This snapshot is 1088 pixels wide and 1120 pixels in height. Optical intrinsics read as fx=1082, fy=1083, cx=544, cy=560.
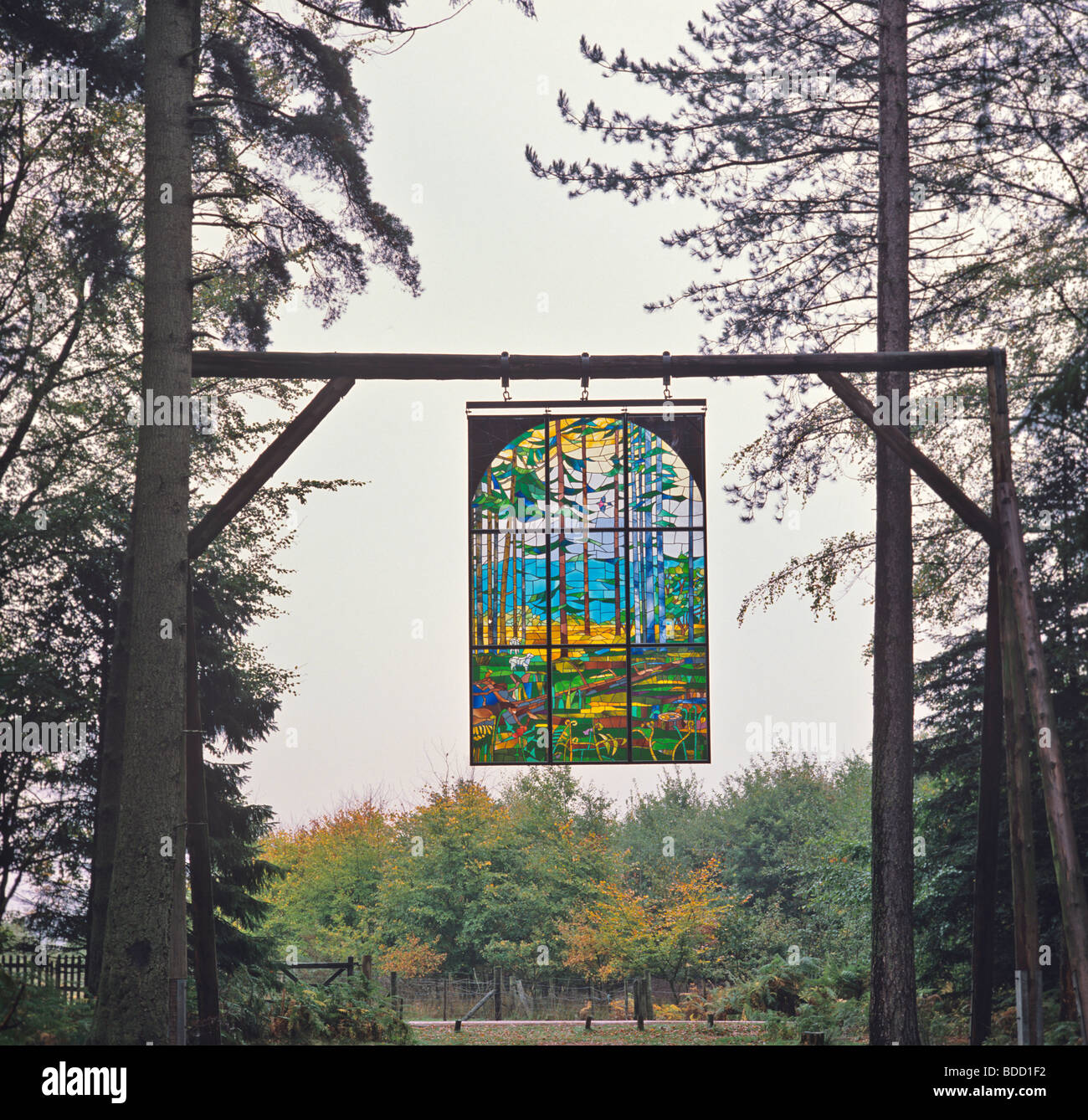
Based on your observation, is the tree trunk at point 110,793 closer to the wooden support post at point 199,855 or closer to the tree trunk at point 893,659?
the wooden support post at point 199,855

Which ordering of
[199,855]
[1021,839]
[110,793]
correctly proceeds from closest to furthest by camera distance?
1. [1021,839]
2. [199,855]
3. [110,793]

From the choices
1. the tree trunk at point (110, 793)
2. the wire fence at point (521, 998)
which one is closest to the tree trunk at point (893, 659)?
the tree trunk at point (110, 793)

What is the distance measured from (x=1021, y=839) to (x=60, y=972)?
1018cm

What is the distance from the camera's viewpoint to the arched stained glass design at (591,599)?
26.5 feet

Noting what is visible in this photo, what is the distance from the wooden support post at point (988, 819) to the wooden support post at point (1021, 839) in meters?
0.21

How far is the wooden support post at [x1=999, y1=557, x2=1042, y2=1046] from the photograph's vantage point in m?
6.57

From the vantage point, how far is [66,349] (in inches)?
489

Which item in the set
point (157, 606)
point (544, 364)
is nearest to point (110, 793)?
point (157, 606)

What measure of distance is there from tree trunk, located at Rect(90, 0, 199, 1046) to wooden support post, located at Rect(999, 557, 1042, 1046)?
5165 mm

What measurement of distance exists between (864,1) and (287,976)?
11.4 meters

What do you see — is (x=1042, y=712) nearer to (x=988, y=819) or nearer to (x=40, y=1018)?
(x=988, y=819)

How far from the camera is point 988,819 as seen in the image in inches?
286
